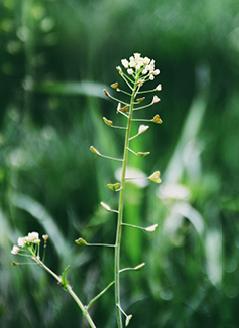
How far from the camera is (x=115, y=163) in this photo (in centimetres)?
35

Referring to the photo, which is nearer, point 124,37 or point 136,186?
point 136,186

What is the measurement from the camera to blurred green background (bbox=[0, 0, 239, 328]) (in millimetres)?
317

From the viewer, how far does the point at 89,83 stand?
0.38 metres

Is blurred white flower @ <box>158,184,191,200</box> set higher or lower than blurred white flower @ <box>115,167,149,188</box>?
lower

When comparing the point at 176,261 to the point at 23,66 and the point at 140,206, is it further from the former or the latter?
the point at 23,66

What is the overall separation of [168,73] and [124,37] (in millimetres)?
80

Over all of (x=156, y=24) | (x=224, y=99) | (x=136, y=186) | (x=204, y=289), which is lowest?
(x=204, y=289)

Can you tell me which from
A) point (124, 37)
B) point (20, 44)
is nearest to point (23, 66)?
point (20, 44)

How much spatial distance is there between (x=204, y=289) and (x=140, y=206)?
113 mm

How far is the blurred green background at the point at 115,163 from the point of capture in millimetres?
317

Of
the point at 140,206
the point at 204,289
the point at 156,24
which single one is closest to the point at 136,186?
the point at 140,206

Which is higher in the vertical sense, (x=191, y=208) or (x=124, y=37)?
(x=124, y=37)

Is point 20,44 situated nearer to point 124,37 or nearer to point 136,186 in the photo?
point 124,37

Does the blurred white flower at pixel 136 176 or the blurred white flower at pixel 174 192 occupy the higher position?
the blurred white flower at pixel 136 176
